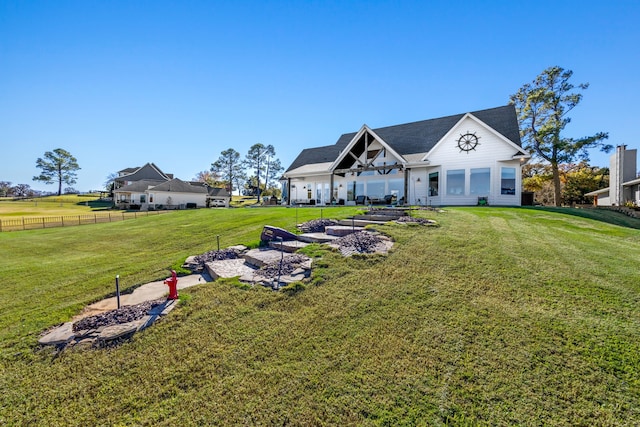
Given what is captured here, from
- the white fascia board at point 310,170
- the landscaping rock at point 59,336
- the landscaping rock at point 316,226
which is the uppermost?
the white fascia board at point 310,170

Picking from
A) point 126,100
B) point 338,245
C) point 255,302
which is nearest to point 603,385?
point 255,302

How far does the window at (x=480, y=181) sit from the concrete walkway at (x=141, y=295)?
1556 centimetres

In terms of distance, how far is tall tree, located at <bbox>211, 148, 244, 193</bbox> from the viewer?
190 feet

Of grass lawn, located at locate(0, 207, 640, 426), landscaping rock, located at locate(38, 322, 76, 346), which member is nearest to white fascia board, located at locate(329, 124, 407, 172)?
grass lawn, located at locate(0, 207, 640, 426)

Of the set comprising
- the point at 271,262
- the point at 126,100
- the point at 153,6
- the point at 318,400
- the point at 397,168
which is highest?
the point at 153,6

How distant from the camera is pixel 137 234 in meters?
10.9

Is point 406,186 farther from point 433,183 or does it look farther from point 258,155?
point 258,155

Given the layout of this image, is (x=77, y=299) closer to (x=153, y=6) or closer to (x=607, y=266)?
(x=607, y=266)

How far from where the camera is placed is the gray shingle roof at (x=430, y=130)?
55.1 feet

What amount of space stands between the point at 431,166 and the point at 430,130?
4666 millimetres

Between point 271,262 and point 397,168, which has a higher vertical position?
point 397,168

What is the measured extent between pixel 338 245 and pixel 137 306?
12.8 feet

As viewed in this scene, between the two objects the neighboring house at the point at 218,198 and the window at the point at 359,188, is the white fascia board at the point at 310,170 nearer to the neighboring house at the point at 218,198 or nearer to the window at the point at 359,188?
the window at the point at 359,188

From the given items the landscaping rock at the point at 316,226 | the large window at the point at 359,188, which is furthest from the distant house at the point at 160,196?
the landscaping rock at the point at 316,226
